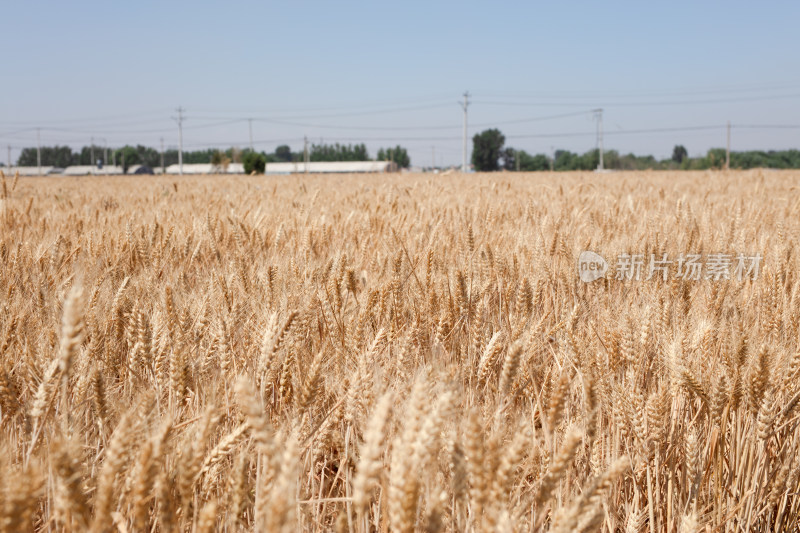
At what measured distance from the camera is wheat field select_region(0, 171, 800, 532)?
674 mm

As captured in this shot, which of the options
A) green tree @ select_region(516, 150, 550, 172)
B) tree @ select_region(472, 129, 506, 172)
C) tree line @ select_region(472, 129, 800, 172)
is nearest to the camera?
tree line @ select_region(472, 129, 800, 172)

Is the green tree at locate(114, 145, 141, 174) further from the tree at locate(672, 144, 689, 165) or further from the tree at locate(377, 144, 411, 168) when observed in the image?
the tree at locate(672, 144, 689, 165)

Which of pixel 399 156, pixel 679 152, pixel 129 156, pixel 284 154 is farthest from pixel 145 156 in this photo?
pixel 679 152

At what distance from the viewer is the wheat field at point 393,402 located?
0.67 meters

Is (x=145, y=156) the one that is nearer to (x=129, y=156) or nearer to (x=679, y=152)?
(x=129, y=156)

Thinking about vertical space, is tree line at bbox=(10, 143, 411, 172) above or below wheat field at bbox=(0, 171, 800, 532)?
above

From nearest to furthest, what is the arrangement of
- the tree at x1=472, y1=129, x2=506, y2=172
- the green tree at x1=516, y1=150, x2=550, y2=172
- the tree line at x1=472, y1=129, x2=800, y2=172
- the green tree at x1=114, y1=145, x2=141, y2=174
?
the tree line at x1=472, y1=129, x2=800, y2=172
the tree at x1=472, y1=129, x2=506, y2=172
the green tree at x1=516, y1=150, x2=550, y2=172
the green tree at x1=114, y1=145, x2=141, y2=174

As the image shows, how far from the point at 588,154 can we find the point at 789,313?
104258 mm

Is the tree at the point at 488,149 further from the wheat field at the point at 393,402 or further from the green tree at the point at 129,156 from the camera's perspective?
the wheat field at the point at 393,402

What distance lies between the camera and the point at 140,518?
0.65m

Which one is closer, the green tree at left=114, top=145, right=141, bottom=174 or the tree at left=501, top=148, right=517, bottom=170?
the tree at left=501, top=148, right=517, bottom=170

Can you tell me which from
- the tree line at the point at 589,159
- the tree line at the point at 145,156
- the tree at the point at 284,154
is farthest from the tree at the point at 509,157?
the tree at the point at 284,154

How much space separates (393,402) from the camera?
0.99m

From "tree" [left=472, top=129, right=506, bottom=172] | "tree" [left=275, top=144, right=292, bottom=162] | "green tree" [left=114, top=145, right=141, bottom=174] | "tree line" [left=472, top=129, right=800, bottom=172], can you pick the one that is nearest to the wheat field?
"tree line" [left=472, top=129, right=800, bottom=172]
